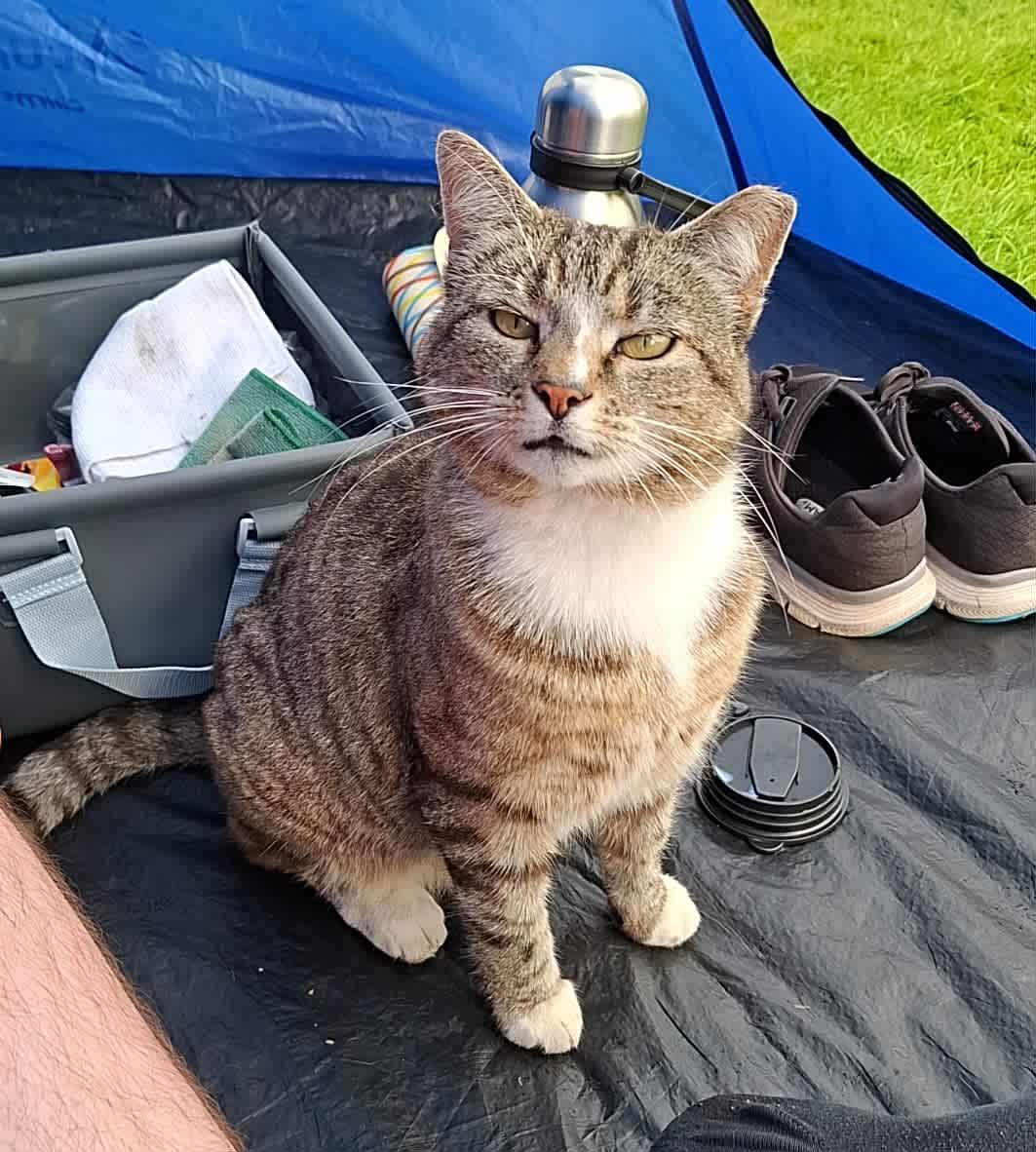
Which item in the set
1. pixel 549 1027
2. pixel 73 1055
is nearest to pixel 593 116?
pixel 549 1027

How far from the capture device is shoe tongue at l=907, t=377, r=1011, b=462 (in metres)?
1.72

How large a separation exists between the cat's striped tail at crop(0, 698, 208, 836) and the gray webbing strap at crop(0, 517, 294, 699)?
1.3 inches

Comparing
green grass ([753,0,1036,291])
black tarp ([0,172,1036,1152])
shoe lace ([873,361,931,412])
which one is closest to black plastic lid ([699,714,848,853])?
black tarp ([0,172,1036,1152])

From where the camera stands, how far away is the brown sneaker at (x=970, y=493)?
1.67 meters

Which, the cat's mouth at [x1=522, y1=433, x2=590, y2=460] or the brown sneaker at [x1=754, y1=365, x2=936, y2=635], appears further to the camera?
the brown sneaker at [x1=754, y1=365, x2=936, y2=635]

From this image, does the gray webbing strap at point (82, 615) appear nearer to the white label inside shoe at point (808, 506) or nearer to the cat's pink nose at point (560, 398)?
the cat's pink nose at point (560, 398)

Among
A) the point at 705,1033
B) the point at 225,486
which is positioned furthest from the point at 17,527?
the point at 705,1033

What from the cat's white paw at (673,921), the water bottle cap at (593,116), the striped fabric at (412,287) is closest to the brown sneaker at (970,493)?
the water bottle cap at (593,116)

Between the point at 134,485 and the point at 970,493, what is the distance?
113 centimetres

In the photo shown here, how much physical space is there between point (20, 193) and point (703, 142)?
1330 millimetres

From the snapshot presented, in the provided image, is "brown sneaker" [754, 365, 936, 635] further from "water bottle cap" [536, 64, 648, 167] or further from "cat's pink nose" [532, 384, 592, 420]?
"cat's pink nose" [532, 384, 592, 420]

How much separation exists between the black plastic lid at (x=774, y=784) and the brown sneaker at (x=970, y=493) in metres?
0.37

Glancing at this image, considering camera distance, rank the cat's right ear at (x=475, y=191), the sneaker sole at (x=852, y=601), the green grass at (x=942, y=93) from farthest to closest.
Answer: the green grass at (x=942, y=93) < the sneaker sole at (x=852, y=601) < the cat's right ear at (x=475, y=191)

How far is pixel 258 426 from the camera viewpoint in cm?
158
